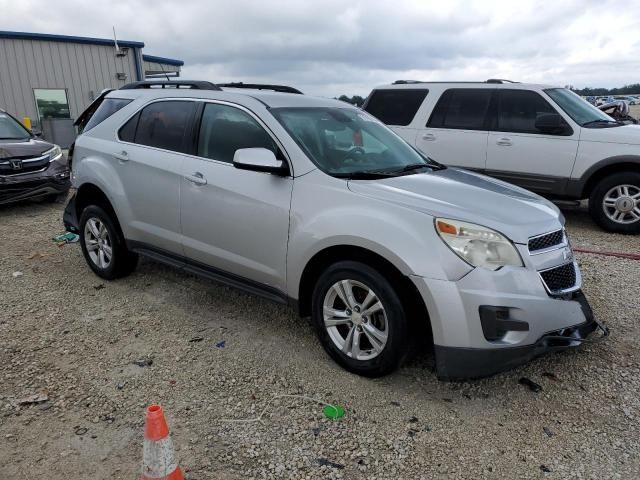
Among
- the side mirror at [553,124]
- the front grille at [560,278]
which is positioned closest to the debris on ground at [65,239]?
the front grille at [560,278]

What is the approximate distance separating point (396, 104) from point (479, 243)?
5.76 metres

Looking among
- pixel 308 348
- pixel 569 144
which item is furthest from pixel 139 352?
pixel 569 144

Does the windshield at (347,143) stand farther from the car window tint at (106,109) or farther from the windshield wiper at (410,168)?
the car window tint at (106,109)

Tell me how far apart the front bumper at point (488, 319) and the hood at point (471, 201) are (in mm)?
285

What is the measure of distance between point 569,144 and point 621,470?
5.26 meters

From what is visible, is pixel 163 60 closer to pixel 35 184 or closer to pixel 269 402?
pixel 35 184

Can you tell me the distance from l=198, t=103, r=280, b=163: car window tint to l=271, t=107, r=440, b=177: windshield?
0.59ft

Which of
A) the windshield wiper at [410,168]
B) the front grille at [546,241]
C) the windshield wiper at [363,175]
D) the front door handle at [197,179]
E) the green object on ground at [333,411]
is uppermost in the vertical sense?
the windshield wiper at [363,175]

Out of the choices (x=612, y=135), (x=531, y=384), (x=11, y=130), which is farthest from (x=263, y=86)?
(x=11, y=130)

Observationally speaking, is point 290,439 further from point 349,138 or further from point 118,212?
point 118,212

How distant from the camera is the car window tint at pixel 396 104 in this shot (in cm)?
803

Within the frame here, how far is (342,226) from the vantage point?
10.2ft

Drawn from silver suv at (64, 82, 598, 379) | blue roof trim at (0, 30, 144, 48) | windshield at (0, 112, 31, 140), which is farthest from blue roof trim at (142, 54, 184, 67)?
silver suv at (64, 82, 598, 379)

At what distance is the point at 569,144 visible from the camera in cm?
682
